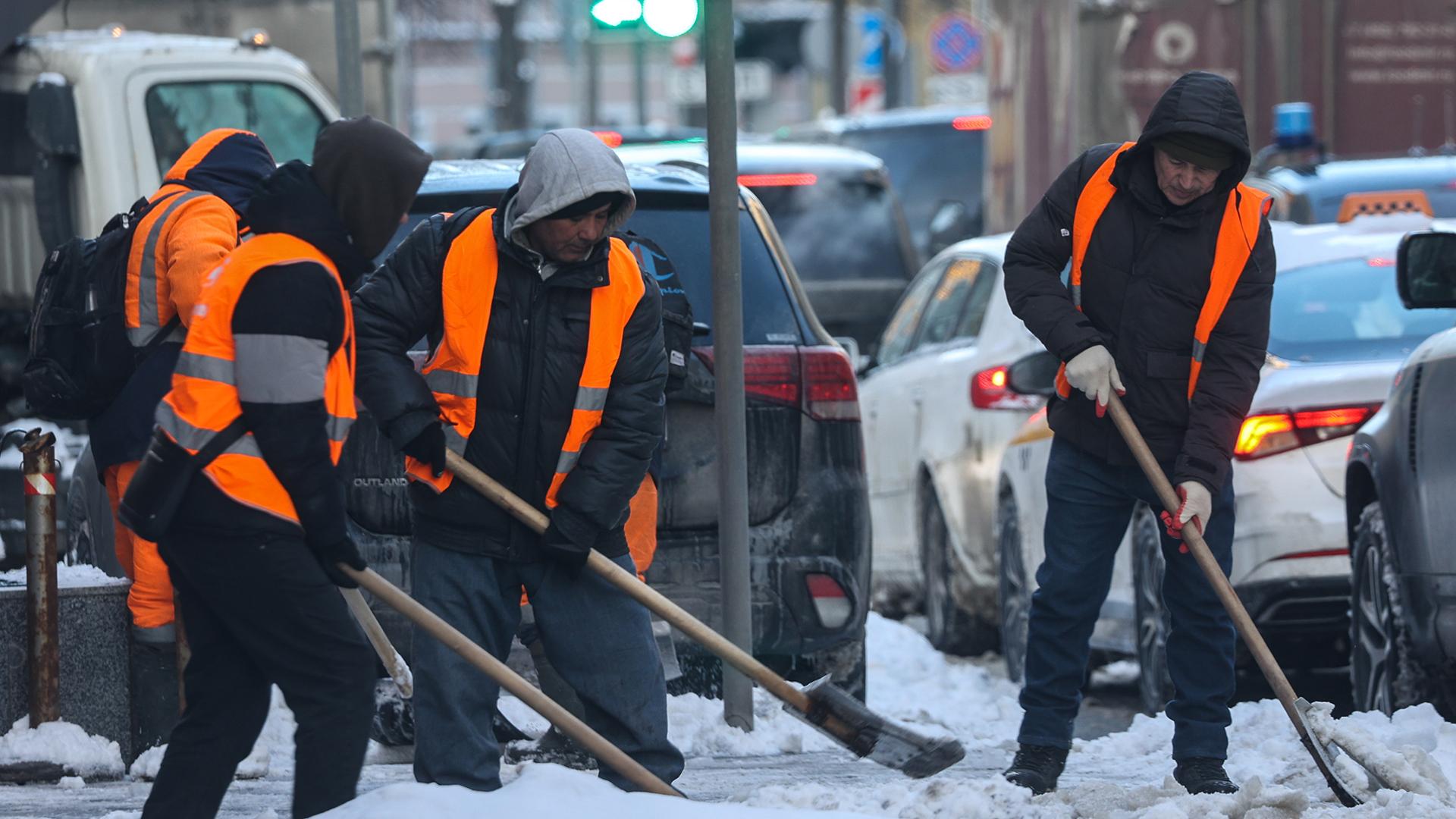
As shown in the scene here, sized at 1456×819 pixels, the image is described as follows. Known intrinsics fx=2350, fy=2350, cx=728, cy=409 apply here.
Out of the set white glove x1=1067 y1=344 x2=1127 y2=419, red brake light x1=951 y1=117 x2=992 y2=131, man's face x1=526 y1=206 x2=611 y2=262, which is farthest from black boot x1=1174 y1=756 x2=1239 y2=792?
red brake light x1=951 y1=117 x2=992 y2=131

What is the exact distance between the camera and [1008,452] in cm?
861

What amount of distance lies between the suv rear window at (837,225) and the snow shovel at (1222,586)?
22.7ft

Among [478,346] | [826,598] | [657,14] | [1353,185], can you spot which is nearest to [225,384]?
[478,346]

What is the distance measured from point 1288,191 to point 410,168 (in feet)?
22.7

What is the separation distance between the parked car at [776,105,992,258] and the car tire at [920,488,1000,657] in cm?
713

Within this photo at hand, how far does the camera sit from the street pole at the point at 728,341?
6.05 meters

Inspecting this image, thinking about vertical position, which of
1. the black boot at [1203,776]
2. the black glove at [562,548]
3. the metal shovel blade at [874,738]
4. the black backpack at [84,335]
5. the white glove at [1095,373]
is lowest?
the black boot at [1203,776]

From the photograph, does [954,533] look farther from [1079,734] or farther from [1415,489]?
[1415,489]

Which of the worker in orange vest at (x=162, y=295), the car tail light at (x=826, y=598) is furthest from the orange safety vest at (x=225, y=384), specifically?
the car tail light at (x=826, y=598)

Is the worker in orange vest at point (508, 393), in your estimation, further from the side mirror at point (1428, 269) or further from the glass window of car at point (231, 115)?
the glass window of car at point (231, 115)

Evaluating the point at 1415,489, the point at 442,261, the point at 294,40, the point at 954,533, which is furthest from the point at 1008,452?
the point at 294,40

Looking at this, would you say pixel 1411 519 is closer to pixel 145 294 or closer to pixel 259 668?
Result: pixel 259 668

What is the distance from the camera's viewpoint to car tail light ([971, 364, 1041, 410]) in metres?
8.95

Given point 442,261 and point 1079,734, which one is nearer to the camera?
point 442,261
